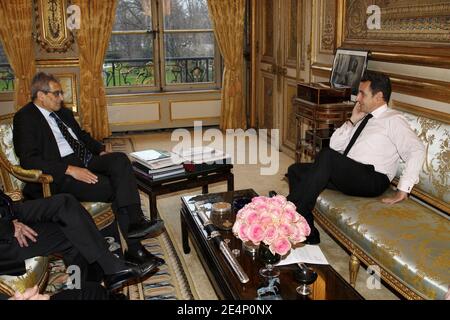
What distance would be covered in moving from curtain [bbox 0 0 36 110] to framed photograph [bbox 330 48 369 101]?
3681mm

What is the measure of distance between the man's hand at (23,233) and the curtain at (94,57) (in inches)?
153

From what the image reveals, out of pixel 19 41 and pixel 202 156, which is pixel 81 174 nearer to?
pixel 202 156

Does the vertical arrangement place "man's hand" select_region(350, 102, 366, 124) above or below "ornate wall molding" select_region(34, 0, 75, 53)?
below

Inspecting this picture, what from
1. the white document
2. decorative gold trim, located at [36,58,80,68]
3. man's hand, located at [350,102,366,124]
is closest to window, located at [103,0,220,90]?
decorative gold trim, located at [36,58,80,68]

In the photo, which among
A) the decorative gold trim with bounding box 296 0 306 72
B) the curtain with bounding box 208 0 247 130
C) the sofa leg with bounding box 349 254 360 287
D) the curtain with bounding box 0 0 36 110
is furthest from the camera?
the curtain with bounding box 208 0 247 130

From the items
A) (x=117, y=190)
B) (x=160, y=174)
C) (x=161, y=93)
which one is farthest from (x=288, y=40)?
(x=117, y=190)

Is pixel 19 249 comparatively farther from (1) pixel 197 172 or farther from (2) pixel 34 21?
(2) pixel 34 21

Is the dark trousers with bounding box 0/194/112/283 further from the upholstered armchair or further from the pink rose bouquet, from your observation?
the pink rose bouquet

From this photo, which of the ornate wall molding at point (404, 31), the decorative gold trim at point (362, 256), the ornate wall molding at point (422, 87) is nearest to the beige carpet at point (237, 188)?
the decorative gold trim at point (362, 256)

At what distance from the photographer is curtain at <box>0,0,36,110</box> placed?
5.42 metres

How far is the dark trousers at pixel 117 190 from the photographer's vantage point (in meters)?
2.88

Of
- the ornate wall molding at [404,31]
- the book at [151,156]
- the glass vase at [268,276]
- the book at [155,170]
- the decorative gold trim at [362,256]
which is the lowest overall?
the decorative gold trim at [362,256]

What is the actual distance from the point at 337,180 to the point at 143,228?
123cm

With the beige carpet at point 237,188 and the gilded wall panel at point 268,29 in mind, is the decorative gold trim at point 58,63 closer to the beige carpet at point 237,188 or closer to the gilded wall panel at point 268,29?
the beige carpet at point 237,188
